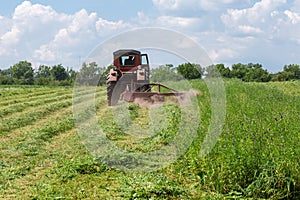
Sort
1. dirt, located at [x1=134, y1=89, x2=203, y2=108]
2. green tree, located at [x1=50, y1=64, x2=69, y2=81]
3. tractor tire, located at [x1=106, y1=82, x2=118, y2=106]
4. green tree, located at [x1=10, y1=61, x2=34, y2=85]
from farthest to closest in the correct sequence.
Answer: green tree, located at [x1=10, y1=61, x2=34, y2=85] < green tree, located at [x1=50, y1=64, x2=69, y2=81] < tractor tire, located at [x1=106, y1=82, x2=118, y2=106] < dirt, located at [x1=134, y1=89, x2=203, y2=108]

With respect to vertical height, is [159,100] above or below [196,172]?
above

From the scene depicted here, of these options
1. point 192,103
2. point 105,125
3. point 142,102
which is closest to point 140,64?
point 142,102

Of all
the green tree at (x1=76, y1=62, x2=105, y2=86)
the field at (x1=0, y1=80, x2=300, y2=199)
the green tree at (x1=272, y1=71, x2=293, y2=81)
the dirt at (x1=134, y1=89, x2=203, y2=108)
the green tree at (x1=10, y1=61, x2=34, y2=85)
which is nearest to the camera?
the field at (x1=0, y1=80, x2=300, y2=199)

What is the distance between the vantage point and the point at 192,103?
13.4 meters

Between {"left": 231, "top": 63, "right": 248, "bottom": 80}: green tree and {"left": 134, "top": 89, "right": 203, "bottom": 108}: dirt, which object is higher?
{"left": 231, "top": 63, "right": 248, "bottom": 80}: green tree

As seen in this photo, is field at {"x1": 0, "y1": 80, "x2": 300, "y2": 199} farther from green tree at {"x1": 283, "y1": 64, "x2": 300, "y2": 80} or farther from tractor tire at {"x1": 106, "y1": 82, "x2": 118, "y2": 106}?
green tree at {"x1": 283, "y1": 64, "x2": 300, "y2": 80}

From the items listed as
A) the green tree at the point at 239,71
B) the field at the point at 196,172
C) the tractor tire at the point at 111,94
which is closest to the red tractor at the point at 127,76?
the tractor tire at the point at 111,94

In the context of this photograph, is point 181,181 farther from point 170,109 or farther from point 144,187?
point 170,109

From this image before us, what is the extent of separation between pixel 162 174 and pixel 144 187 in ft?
3.23

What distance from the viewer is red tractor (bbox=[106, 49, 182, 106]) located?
49.9 ft

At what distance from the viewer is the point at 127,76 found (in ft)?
51.0

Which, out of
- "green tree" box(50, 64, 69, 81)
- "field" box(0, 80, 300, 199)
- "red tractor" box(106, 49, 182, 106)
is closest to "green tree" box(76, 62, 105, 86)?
"red tractor" box(106, 49, 182, 106)

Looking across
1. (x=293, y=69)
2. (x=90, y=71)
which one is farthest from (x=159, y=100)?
(x=293, y=69)

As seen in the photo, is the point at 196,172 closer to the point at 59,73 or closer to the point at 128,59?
the point at 128,59
